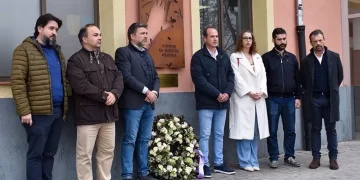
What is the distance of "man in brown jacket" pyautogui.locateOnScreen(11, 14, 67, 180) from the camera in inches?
203

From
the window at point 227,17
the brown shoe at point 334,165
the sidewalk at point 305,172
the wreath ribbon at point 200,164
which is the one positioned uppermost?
the window at point 227,17

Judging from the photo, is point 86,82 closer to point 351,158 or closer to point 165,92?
point 165,92

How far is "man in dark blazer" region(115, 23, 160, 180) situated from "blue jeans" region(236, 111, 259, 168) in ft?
5.55

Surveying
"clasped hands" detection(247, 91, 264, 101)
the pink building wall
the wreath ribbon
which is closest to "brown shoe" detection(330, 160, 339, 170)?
"clasped hands" detection(247, 91, 264, 101)

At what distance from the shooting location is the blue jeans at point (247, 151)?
7.52 m

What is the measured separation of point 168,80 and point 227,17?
204cm

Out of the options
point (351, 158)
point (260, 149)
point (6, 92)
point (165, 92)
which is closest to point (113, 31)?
point (165, 92)

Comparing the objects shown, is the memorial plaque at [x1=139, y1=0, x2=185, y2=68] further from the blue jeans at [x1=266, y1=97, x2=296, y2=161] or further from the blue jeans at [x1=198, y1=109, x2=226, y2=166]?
the blue jeans at [x1=266, y1=97, x2=296, y2=161]

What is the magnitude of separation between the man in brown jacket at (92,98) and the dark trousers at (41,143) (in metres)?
0.29

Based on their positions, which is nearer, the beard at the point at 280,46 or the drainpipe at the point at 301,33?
the beard at the point at 280,46

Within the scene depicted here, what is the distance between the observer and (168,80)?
7.21m

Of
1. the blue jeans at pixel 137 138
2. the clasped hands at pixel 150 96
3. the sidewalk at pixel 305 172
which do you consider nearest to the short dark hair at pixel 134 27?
the clasped hands at pixel 150 96

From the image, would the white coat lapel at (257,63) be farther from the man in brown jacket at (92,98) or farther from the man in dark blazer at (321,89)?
the man in brown jacket at (92,98)

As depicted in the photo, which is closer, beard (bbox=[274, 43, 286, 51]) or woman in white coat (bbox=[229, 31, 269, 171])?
woman in white coat (bbox=[229, 31, 269, 171])
